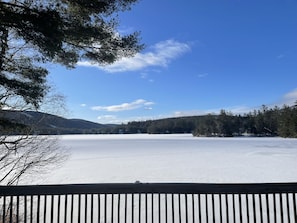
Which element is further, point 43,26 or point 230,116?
point 230,116

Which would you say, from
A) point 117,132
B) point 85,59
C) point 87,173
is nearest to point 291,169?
point 87,173

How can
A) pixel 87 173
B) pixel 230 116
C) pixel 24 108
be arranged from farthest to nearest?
1. pixel 230 116
2. pixel 87 173
3. pixel 24 108

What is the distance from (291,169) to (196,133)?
215 ft

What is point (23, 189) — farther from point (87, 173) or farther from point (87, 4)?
point (87, 173)

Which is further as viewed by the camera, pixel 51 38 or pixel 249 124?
pixel 249 124

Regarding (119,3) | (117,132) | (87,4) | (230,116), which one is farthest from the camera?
(117,132)

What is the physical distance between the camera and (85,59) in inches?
201

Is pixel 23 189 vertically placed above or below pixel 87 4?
below

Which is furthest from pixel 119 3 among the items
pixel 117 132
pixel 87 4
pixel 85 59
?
pixel 117 132

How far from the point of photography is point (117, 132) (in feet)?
342

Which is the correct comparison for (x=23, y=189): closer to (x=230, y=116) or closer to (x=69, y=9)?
(x=69, y=9)

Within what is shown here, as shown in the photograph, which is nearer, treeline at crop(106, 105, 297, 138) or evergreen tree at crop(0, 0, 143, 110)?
evergreen tree at crop(0, 0, 143, 110)

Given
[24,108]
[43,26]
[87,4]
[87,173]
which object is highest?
[87,4]

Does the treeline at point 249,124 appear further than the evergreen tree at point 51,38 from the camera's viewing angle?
Yes
